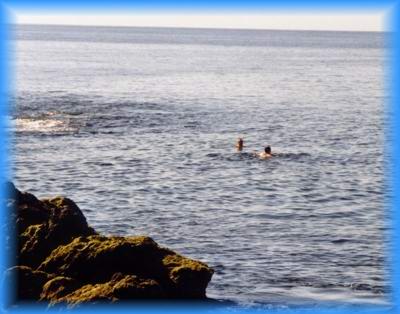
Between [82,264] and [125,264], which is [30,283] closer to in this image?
[82,264]

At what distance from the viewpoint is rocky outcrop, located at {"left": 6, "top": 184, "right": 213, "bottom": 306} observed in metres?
15.9

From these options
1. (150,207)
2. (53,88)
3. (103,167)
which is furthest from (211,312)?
(53,88)

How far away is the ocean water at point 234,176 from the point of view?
2436 centimetres

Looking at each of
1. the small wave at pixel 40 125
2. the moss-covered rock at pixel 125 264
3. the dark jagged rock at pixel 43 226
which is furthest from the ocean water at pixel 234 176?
the dark jagged rock at pixel 43 226

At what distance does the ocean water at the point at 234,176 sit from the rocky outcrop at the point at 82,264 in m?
2.80

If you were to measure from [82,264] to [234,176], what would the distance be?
2285 centimetres

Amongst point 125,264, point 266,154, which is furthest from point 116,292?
point 266,154

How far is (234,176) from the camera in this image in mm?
40156

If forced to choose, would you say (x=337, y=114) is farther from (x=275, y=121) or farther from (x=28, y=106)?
(x=28, y=106)

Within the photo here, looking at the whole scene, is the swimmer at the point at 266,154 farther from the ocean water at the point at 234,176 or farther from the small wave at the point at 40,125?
the small wave at the point at 40,125

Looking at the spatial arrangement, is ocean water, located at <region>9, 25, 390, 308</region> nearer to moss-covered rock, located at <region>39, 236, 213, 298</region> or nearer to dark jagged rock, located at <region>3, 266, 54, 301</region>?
moss-covered rock, located at <region>39, 236, 213, 298</region>

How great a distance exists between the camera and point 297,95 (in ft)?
257

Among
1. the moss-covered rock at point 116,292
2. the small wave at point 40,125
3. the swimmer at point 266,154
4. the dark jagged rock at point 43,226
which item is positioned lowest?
the moss-covered rock at point 116,292

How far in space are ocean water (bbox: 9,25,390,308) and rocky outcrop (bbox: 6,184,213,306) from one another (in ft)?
9.19
